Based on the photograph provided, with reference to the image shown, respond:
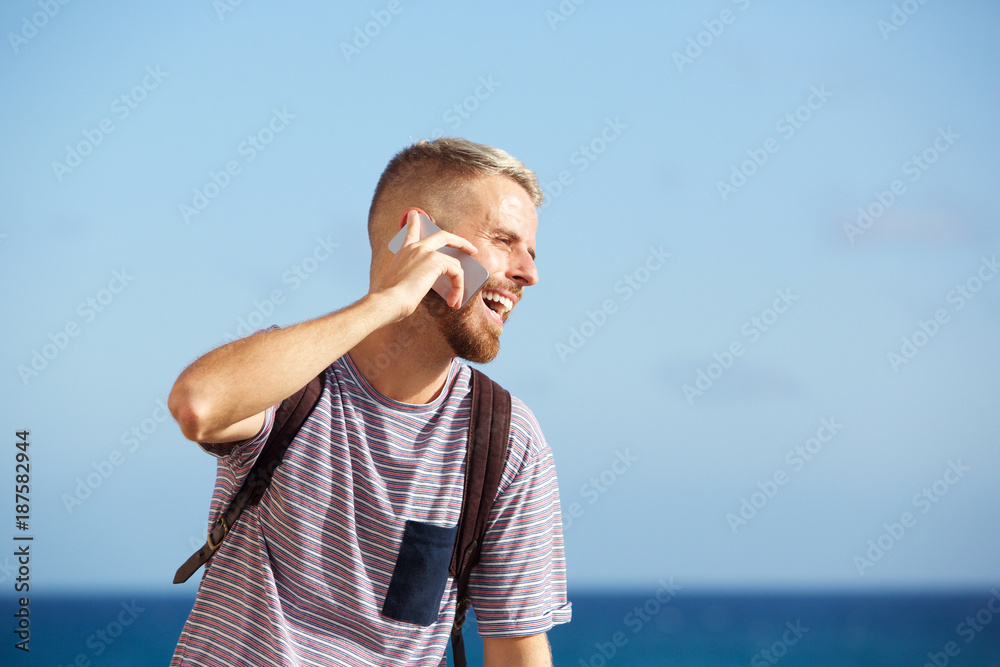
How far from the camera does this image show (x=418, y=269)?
2779 mm

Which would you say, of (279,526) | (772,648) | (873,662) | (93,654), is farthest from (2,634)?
(279,526)

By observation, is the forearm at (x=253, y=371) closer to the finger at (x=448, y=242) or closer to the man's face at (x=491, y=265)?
the finger at (x=448, y=242)

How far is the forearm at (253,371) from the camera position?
235cm

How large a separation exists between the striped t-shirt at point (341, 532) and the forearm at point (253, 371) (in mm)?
371

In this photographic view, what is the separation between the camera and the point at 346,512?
2965mm

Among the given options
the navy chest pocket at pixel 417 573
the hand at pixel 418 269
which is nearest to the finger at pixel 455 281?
the hand at pixel 418 269

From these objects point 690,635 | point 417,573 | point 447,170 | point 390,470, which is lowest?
point 690,635

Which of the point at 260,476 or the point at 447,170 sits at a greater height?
the point at 447,170

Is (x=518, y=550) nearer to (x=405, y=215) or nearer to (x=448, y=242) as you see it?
(x=448, y=242)

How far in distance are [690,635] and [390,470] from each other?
4817 cm

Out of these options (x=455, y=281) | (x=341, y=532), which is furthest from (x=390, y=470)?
(x=455, y=281)

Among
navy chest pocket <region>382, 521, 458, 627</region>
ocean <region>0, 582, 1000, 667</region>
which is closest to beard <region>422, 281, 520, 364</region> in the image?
navy chest pocket <region>382, 521, 458, 627</region>

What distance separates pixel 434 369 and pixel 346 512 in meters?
0.62

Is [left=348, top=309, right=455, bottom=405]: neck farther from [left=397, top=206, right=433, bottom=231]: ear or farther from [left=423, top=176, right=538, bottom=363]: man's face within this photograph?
[left=397, top=206, right=433, bottom=231]: ear
